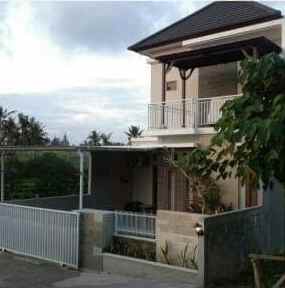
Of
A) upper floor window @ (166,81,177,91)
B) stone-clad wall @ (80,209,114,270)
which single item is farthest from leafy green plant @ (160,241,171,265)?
upper floor window @ (166,81,177,91)

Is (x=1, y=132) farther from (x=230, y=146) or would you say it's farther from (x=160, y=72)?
(x=230, y=146)

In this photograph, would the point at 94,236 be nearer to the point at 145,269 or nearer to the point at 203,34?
the point at 145,269

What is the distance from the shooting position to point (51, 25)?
13859 millimetres

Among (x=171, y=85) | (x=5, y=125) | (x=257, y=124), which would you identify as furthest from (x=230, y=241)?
(x=5, y=125)

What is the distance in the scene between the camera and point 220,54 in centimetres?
1616

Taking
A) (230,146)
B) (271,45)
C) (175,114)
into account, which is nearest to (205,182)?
(175,114)

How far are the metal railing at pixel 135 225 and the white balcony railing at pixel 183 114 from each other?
17.5ft

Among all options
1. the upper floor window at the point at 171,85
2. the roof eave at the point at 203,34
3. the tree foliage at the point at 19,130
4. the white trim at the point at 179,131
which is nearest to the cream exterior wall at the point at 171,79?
the upper floor window at the point at 171,85

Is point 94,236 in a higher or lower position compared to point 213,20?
lower

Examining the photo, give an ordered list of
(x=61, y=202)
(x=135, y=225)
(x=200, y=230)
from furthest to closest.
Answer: (x=61, y=202), (x=135, y=225), (x=200, y=230)

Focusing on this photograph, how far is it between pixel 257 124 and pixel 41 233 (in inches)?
339

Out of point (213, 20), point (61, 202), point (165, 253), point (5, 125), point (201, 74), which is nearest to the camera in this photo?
point (165, 253)

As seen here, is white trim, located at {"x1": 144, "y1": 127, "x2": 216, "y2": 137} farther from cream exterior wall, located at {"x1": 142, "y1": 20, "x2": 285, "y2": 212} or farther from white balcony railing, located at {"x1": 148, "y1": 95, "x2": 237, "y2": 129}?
white balcony railing, located at {"x1": 148, "y1": 95, "x2": 237, "y2": 129}

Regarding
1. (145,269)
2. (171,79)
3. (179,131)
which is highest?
(171,79)
